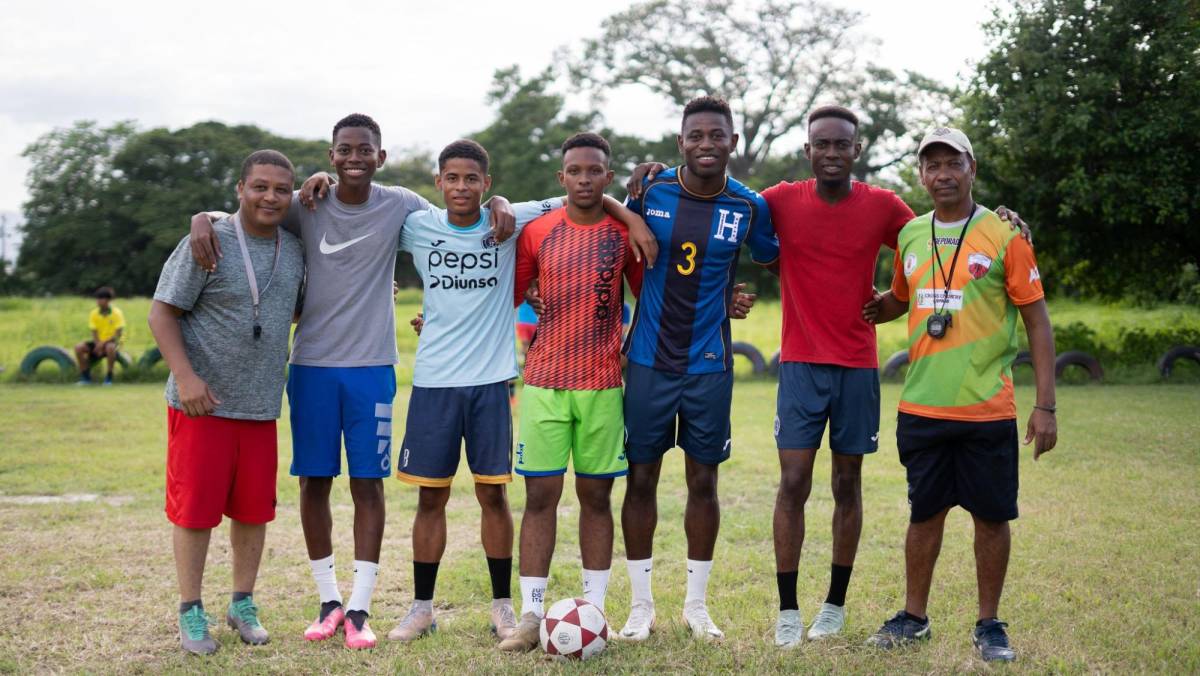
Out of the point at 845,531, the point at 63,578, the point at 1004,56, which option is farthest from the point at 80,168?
the point at 845,531

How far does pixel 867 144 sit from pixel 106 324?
2829 centimetres

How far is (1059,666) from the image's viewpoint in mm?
4434

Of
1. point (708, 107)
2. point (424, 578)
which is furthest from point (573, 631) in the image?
point (708, 107)

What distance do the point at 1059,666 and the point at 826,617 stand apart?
107 centimetres

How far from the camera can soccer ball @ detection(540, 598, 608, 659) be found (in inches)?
177

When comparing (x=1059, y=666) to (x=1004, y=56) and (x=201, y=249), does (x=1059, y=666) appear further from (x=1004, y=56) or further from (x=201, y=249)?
(x=1004, y=56)

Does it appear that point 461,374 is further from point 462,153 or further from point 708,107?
point 708,107

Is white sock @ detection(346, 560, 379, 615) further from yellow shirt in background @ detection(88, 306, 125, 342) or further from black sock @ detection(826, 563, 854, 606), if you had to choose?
yellow shirt in background @ detection(88, 306, 125, 342)

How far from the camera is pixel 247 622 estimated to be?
16.4 feet

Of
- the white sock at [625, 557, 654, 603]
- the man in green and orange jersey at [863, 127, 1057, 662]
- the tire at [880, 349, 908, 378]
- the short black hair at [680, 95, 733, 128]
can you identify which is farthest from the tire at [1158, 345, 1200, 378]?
the white sock at [625, 557, 654, 603]

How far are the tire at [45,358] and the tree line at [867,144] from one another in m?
16.5

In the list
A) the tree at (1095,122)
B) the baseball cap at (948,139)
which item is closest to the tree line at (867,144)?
the tree at (1095,122)

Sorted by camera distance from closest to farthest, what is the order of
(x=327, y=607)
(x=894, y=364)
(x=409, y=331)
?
1. (x=327, y=607)
2. (x=894, y=364)
3. (x=409, y=331)

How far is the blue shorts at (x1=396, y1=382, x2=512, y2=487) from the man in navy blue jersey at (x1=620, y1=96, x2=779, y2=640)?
2.15 feet
